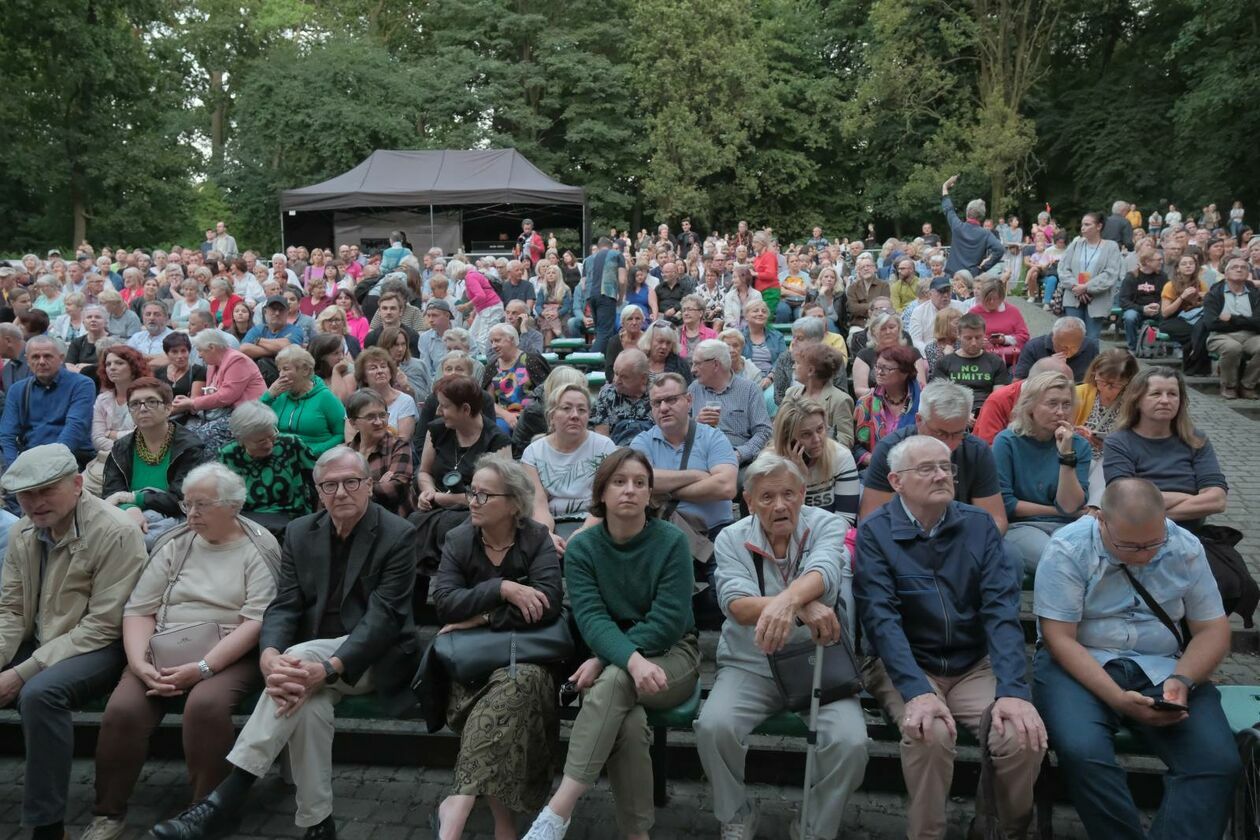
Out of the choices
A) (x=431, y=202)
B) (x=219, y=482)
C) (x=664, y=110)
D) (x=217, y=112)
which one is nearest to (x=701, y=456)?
(x=219, y=482)

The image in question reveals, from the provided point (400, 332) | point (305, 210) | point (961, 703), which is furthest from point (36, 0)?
point (961, 703)

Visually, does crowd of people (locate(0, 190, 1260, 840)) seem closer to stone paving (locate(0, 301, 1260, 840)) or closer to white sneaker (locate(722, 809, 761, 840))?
white sneaker (locate(722, 809, 761, 840))

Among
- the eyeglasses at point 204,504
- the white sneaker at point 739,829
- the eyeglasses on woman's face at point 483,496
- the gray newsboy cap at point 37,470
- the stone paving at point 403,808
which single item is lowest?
the stone paving at point 403,808

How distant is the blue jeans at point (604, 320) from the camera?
1155 centimetres

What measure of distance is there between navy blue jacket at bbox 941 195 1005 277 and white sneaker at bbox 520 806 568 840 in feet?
28.0

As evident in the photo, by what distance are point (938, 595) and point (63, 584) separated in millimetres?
3336

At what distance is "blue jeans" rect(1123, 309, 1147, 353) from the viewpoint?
11539mm

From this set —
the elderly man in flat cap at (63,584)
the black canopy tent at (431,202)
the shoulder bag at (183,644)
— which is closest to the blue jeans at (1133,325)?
the shoulder bag at (183,644)

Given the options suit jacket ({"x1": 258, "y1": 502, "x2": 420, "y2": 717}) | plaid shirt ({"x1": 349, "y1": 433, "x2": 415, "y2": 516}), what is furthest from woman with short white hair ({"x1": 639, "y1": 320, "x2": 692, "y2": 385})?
suit jacket ({"x1": 258, "y1": 502, "x2": 420, "y2": 717})

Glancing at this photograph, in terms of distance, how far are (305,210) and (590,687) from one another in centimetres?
1863

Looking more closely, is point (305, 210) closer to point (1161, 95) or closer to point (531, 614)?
point (531, 614)

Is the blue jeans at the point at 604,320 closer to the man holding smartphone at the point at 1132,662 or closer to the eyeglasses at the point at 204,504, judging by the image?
the eyeglasses at the point at 204,504

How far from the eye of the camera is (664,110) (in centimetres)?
3200

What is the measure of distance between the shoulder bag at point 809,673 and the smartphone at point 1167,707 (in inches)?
36.9
